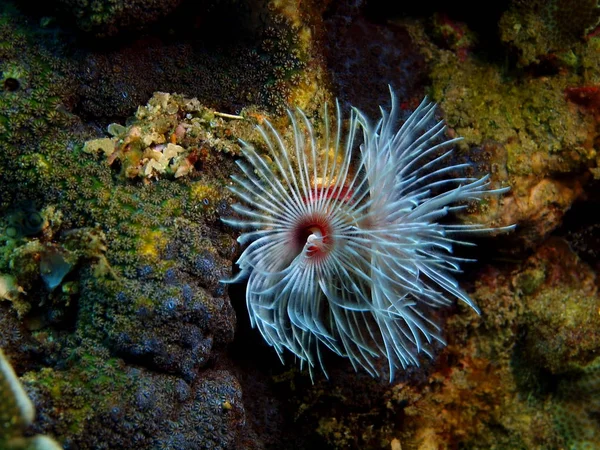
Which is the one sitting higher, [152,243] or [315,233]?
[315,233]

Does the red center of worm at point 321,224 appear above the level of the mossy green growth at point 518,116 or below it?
below

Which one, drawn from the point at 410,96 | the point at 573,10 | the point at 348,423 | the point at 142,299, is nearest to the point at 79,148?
the point at 142,299

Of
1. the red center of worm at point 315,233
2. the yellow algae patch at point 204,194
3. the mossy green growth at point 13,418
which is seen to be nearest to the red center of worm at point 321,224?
the red center of worm at point 315,233

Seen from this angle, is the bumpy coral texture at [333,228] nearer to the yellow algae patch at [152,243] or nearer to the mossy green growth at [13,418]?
the yellow algae patch at [152,243]

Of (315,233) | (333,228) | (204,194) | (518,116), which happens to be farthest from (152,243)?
(518,116)

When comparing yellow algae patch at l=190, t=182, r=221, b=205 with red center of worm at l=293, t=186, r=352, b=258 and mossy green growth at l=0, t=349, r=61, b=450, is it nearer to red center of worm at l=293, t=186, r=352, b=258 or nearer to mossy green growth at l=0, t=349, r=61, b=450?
red center of worm at l=293, t=186, r=352, b=258

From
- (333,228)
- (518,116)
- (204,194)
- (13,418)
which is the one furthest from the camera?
(518,116)

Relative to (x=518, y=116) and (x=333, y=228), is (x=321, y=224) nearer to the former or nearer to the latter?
(x=333, y=228)

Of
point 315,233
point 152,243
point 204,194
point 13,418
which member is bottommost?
point 13,418

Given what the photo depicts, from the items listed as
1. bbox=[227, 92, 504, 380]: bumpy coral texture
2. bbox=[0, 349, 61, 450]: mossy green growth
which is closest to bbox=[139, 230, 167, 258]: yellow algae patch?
Answer: bbox=[227, 92, 504, 380]: bumpy coral texture
